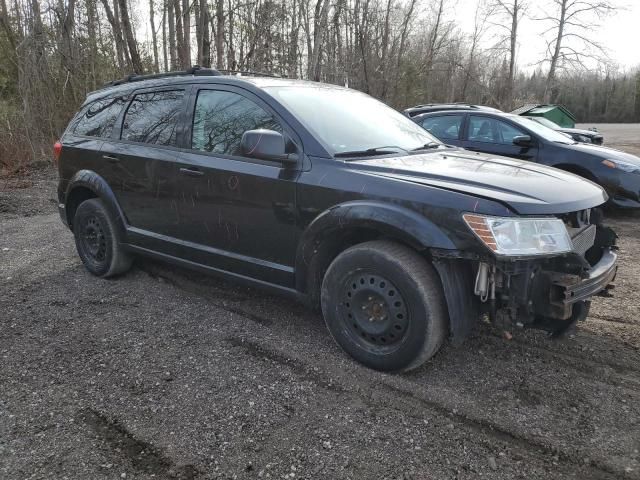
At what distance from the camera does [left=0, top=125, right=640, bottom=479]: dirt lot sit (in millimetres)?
2303

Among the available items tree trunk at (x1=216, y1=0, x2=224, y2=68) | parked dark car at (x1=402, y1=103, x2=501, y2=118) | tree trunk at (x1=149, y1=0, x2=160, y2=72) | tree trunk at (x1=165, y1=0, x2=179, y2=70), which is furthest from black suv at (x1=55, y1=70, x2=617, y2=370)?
tree trunk at (x1=149, y1=0, x2=160, y2=72)

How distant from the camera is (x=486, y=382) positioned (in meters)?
2.98

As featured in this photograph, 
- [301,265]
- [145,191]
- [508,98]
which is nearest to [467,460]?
[301,265]

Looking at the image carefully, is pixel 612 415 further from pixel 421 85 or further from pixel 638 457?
pixel 421 85

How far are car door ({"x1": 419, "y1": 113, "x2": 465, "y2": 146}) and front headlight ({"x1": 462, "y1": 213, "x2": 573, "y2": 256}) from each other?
5.87 m

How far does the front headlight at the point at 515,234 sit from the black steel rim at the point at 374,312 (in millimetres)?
603

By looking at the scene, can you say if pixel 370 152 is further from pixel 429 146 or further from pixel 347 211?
pixel 429 146

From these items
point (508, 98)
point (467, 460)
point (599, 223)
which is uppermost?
point (508, 98)

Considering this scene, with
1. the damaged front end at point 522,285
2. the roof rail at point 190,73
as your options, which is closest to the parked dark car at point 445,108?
the roof rail at point 190,73

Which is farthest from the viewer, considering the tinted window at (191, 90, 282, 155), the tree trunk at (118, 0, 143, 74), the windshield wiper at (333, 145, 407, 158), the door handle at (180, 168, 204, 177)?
the tree trunk at (118, 0, 143, 74)

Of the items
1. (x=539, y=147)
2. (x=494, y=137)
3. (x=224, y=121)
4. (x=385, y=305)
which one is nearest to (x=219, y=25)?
(x=494, y=137)

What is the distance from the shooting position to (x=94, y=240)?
15.6 feet

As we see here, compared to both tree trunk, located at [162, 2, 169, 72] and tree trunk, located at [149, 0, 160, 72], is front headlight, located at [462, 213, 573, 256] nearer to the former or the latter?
tree trunk, located at [162, 2, 169, 72]

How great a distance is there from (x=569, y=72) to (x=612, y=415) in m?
35.2
